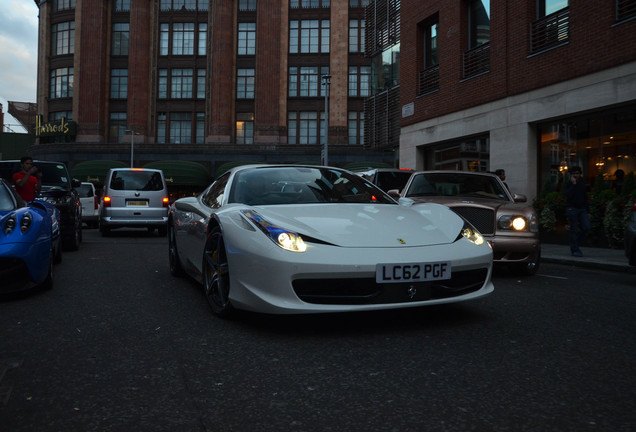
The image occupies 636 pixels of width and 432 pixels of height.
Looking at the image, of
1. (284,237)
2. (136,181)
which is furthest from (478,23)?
(284,237)

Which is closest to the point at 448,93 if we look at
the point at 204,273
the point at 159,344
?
the point at 204,273

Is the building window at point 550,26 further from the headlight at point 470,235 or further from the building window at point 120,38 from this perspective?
the building window at point 120,38

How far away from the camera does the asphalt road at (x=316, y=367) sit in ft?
7.75

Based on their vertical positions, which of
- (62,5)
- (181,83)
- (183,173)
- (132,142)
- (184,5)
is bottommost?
(183,173)

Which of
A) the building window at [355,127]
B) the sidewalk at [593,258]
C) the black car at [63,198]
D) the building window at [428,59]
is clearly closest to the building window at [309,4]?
the building window at [355,127]

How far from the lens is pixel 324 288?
368cm

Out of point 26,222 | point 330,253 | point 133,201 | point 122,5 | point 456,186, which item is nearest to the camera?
point 330,253

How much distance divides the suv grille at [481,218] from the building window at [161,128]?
38935 mm

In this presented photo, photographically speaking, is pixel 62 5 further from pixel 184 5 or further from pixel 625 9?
pixel 625 9

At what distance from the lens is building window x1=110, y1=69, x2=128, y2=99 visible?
146 feet

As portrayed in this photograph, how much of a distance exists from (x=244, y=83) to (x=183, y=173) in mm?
8975

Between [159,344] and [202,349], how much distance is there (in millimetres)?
325

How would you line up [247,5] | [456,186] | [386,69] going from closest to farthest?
[456,186] → [386,69] → [247,5]

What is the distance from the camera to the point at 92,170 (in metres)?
39.3
